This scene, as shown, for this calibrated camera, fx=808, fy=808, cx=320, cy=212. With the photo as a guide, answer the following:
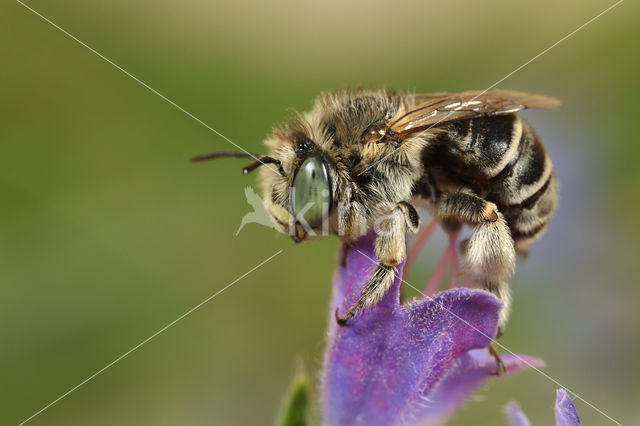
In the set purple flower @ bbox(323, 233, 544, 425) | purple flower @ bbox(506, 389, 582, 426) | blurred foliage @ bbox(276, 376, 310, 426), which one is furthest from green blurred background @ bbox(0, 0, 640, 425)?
blurred foliage @ bbox(276, 376, 310, 426)

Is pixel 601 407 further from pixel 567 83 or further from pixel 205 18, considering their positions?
pixel 205 18

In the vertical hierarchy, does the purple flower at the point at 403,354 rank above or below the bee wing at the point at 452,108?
below

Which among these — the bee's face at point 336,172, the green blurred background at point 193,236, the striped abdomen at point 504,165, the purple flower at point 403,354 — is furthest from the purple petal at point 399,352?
the green blurred background at point 193,236

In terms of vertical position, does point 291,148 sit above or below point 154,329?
above

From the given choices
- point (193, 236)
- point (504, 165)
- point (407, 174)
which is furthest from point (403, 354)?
point (193, 236)

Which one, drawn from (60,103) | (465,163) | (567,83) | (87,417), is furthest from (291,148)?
(567,83)

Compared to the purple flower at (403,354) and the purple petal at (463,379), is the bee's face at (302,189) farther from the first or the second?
the purple petal at (463,379)

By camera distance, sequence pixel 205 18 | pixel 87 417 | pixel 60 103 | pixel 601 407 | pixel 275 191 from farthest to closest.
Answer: pixel 205 18 → pixel 60 103 → pixel 87 417 → pixel 601 407 → pixel 275 191
